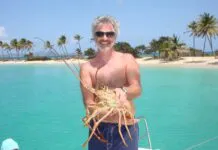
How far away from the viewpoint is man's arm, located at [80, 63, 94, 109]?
6.97 feet

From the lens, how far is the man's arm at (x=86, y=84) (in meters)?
2.12

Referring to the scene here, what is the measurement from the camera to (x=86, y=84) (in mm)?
2139

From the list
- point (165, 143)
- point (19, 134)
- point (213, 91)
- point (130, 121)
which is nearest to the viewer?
point (130, 121)

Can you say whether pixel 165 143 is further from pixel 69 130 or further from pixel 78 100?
pixel 78 100

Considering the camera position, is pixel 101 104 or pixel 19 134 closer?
pixel 101 104

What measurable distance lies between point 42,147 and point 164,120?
455cm

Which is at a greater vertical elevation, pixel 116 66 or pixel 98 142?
pixel 116 66

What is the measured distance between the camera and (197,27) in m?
47.0

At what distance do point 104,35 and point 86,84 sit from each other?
14.4 inches

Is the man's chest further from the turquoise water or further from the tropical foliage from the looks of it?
the tropical foliage

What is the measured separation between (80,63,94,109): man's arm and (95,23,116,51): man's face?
196 mm

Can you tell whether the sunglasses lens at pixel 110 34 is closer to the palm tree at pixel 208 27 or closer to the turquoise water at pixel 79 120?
the turquoise water at pixel 79 120

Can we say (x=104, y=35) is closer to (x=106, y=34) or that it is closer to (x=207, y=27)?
(x=106, y=34)

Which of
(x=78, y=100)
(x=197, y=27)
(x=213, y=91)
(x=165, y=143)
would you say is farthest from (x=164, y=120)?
(x=197, y=27)
